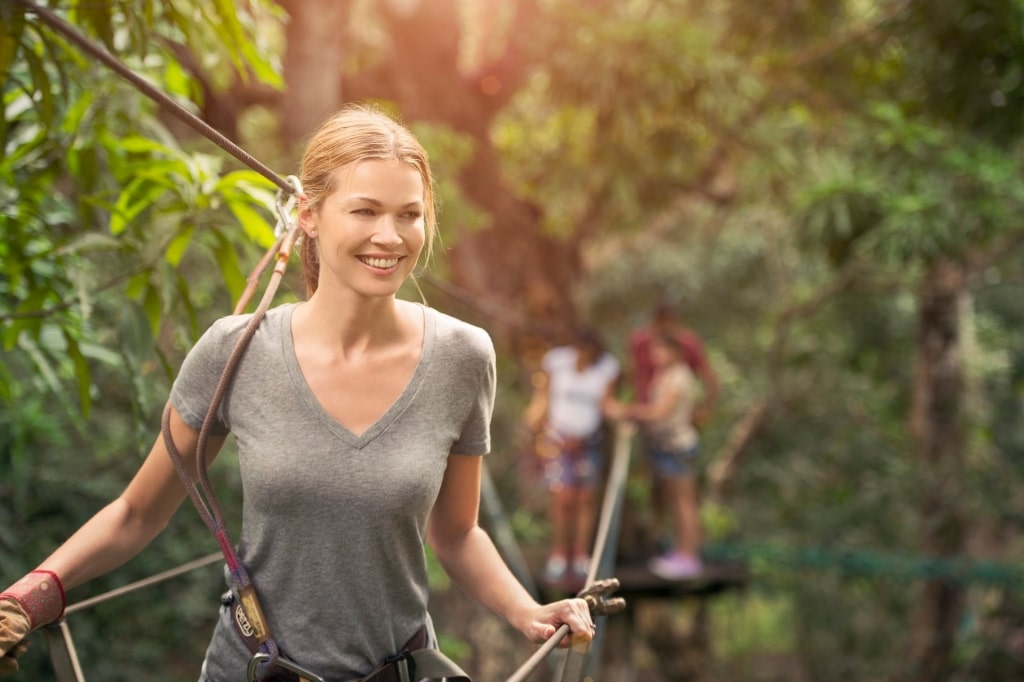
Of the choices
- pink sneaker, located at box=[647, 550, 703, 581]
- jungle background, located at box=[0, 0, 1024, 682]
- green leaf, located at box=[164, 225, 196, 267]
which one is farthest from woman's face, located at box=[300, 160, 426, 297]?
pink sneaker, located at box=[647, 550, 703, 581]

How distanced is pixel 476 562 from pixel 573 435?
3.54 metres

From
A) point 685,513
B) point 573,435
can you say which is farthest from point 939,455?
point 573,435

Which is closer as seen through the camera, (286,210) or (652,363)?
(286,210)

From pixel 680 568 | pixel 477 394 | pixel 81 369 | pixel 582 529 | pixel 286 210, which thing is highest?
pixel 286 210

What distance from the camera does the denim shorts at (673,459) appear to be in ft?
16.7

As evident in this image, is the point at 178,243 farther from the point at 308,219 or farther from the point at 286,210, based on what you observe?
the point at 308,219

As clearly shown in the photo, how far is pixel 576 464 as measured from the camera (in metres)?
4.90

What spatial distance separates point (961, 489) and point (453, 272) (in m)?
3.43

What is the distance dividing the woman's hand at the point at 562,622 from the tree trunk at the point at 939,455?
19.2 feet

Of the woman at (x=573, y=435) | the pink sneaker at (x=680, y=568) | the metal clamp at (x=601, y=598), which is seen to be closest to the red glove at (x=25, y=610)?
the metal clamp at (x=601, y=598)

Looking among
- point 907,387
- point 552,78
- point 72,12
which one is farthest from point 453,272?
point 72,12

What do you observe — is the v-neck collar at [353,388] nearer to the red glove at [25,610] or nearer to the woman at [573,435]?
the red glove at [25,610]

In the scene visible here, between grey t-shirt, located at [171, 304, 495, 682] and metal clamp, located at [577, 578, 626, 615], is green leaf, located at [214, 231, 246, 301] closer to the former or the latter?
grey t-shirt, located at [171, 304, 495, 682]

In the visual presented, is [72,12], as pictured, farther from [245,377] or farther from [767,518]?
[767,518]
